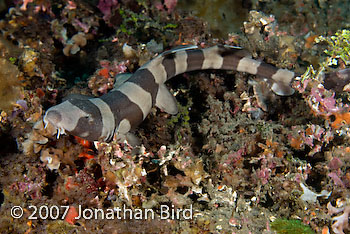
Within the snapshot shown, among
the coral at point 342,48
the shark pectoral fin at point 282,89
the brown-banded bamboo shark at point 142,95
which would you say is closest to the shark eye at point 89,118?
the brown-banded bamboo shark at point 142,95

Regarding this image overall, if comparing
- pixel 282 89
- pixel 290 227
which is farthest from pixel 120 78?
pixel 290 227

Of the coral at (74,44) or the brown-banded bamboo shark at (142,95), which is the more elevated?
the brown-banded bamboo shark at (142,95)

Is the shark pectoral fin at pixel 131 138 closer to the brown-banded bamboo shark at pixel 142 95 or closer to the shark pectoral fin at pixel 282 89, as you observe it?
the brown-banded bamboo shark at pixel 142 95

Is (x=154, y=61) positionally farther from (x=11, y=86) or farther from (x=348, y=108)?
(x=348, y=108)

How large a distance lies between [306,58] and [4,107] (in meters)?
5.99

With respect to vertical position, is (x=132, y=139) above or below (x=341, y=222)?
below

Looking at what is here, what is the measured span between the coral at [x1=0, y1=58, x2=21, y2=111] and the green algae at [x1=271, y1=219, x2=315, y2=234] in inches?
159

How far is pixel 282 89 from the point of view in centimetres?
457

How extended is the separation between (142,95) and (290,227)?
8.56ft

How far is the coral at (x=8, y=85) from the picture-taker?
4172 mm

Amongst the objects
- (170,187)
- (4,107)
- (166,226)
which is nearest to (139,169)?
(170,187)

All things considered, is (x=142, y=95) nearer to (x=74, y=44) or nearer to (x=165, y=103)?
(x=165, y=103)

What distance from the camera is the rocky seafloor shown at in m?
3.05

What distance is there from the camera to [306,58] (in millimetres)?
6098
